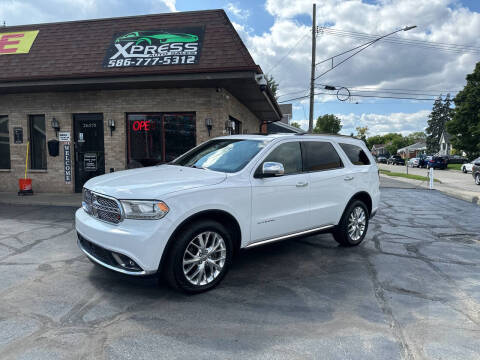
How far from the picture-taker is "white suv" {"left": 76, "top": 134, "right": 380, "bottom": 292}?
3.22m

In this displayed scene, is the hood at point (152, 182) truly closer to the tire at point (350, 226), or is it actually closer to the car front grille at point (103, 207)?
the car front grille at point (103, 207)

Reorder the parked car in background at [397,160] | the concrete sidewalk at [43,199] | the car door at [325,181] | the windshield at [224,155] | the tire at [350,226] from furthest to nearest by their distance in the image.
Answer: the parked car in background at [397,160] → the concrete sidewalk at [43,199] → the tire at [350,226] → the car door at [325,181] → the windshield at [224,155]

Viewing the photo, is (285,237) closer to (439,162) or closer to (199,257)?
(199,257)

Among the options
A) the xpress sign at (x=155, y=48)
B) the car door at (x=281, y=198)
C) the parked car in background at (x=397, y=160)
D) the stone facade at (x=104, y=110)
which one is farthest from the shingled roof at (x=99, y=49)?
the parked car in background at (x=397, y=160)

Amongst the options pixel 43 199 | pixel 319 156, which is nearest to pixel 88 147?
pixel 43 199

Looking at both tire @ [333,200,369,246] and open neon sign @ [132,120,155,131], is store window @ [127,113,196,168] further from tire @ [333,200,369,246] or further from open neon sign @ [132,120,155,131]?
tire @ [333,200,369,246]

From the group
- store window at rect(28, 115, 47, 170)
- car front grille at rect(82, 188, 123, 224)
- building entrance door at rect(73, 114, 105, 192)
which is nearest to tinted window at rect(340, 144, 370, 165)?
car front grille at rect(82, 188, 123, 224)

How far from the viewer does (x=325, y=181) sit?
4801mm

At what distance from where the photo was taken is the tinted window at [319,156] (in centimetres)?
472

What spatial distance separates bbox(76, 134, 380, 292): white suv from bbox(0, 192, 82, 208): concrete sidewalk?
5.78m

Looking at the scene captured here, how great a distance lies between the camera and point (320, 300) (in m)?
3.51

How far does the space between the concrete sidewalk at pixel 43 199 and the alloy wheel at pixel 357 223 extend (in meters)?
6.88

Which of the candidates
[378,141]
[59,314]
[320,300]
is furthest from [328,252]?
[378,141]

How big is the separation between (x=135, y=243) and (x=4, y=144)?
10888mm
